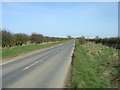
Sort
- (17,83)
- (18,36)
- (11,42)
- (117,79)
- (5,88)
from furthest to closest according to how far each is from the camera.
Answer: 1. (18,36)
2. (11,42)
3. (117,79)
4. (17,83)
5. (5,88)

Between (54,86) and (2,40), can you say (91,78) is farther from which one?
(2,40)

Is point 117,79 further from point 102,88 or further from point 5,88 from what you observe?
point 5,88

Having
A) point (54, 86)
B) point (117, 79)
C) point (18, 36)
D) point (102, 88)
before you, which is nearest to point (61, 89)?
point (54, 86)

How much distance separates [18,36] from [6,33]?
505 inches

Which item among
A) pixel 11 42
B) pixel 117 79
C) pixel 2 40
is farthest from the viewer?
pixel 11 42

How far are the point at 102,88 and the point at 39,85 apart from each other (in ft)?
9.95

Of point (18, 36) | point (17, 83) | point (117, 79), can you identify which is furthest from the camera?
point (18, 36)

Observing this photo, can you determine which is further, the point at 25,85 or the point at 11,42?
the point at 11,42

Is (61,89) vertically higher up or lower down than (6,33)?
lower down

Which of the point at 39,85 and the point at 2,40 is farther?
the point at 2,40

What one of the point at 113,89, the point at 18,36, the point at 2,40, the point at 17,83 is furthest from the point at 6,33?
the point at 113,89

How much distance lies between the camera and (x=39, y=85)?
9430mm

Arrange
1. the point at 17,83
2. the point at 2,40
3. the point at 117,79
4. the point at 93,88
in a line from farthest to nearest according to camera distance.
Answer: the point at 2,40 < the point at 117,79 < the point at 17,83 < the point at 93,88

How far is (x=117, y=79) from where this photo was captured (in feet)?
38.9
